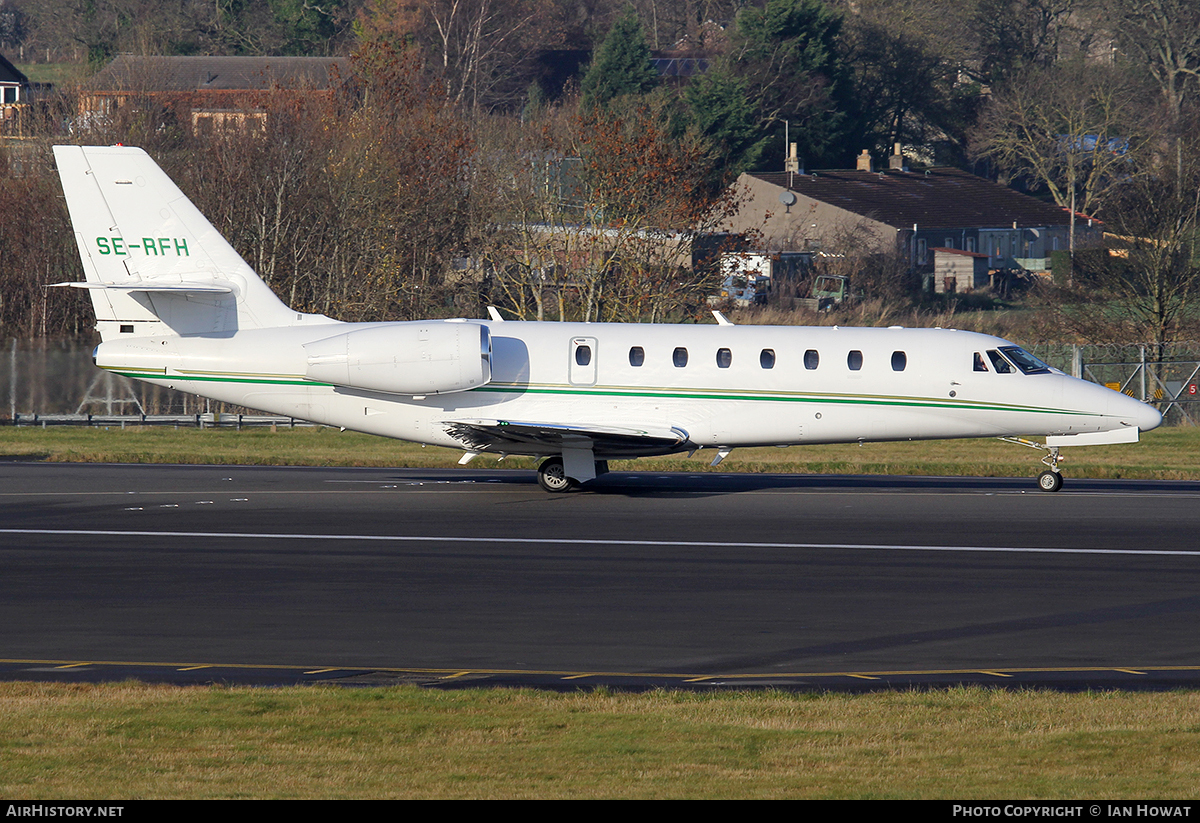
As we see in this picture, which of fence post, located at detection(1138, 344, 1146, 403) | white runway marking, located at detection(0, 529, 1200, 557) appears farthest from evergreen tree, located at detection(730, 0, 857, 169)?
white runway marking, located at detection(0, 529, 1200, 557)

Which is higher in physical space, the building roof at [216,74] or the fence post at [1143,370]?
the building roof at [216,74]

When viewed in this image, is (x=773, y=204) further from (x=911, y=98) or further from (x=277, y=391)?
(x=277, y=391)

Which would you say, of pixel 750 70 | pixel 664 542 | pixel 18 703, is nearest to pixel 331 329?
pixel 664 542

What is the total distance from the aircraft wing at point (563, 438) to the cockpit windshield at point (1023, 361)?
6137 mm

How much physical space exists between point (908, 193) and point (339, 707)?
7711cm

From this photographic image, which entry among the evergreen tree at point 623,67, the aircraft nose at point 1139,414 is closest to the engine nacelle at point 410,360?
the aircraft nose at point 1139,414

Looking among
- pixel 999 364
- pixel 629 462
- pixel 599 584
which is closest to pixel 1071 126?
pixel 629 462

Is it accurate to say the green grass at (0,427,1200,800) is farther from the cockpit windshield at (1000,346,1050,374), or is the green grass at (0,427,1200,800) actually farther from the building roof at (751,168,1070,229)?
the building roof at (751,168,1070,229)

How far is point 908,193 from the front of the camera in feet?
274

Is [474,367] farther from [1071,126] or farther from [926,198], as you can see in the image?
[1071,126]

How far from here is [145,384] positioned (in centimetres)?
3706

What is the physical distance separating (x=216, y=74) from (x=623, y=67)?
89.5 feet

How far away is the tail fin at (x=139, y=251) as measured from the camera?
2381 centimetres

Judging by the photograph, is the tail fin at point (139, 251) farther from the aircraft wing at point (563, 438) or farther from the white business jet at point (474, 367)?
the aircraft wing at point (563, 438)
